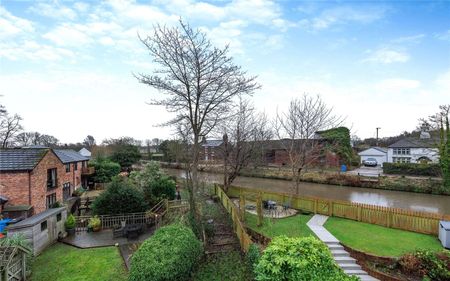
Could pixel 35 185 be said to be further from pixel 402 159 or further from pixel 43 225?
pixel 402 159

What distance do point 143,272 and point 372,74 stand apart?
61.9ft

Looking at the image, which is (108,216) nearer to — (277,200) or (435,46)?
(277,200)

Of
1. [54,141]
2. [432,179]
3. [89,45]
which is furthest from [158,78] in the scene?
[54,141]

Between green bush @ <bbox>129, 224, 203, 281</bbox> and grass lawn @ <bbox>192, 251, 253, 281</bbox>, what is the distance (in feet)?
1.86

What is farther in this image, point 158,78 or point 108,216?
point 108,216

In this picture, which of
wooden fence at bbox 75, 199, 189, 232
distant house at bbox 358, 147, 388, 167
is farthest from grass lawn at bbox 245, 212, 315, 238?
distant house at bbox 358, 147, 388, 167

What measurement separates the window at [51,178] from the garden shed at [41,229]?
558 centimetres

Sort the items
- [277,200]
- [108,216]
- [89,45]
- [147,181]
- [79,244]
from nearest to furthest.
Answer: [89,45] → [79,244] → [108,216] → [277,200] → [147,181]

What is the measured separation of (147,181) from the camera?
23.1m

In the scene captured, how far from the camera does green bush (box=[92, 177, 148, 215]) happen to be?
17453mm

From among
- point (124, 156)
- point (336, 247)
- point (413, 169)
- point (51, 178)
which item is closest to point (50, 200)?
point (51, 178)

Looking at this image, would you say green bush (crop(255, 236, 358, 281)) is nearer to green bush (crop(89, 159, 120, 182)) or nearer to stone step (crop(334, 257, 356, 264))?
stone step (crop(334, 257, 356, 264))

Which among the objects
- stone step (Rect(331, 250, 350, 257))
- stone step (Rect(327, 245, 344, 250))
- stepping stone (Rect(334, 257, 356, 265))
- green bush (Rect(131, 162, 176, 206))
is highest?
green bush (Rect(131, 162, 176, 206))

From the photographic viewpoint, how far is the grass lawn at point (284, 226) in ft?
43.2
